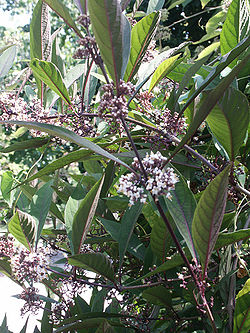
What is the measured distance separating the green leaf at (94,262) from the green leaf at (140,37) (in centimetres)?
36

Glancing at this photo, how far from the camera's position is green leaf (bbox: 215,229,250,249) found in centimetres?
54

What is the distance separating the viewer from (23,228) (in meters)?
0.67

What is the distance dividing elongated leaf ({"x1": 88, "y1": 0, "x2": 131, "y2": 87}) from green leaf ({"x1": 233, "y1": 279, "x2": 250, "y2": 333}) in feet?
1.26

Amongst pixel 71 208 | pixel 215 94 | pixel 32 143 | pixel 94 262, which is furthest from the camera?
pixel 32 143

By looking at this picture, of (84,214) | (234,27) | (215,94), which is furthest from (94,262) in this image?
(234,27)

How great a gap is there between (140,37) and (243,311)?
0.53 meters

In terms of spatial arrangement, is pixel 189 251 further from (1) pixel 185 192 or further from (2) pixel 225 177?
(2) pixel 225 177

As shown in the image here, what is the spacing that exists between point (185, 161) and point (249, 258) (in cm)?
24

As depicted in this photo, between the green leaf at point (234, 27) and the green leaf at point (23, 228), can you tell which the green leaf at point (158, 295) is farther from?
the green leaf at point (234, 27)

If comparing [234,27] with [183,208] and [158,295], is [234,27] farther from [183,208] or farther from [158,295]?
[158,295]

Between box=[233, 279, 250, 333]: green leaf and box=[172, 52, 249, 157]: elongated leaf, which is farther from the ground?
box=[172, 52, 249, 157]: elongated leaf

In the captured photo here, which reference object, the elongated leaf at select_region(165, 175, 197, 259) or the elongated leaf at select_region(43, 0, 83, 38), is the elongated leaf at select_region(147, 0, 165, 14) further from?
the elongated leaf at select_region(165, 175, 197, 259)

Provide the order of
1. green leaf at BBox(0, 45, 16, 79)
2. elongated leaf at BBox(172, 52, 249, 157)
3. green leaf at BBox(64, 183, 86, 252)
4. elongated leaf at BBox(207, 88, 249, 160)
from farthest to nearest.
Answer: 1. green leaf at BBox(0, 45, 16, 79)
2. green leaf at BBox(64, 183, 86, 252)
3. elongated leaf at BBox(207, 88, 249, 160)
4. elongated leaf at BBox(172, 52, 249, 157)

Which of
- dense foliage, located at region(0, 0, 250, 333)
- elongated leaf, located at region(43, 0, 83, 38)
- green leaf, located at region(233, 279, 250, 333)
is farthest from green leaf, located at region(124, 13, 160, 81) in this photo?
green leaf, located at region(233, 279, 250, 333)
